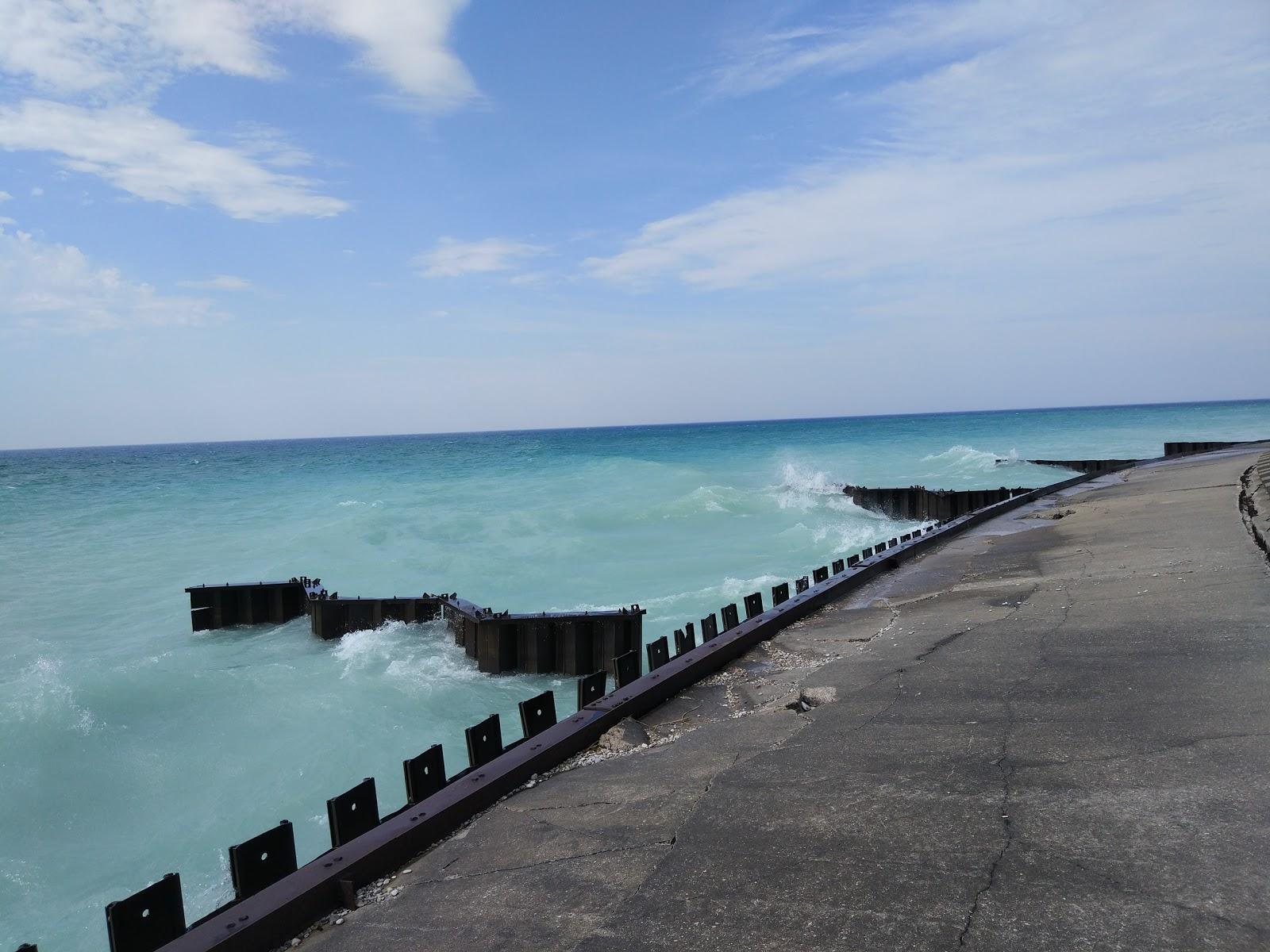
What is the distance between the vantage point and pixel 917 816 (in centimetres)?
346

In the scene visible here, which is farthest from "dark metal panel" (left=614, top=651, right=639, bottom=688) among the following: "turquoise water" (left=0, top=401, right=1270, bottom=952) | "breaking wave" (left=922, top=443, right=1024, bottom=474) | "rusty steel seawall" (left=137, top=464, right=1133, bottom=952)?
"breaking wave" (left=922, top=443, right=1024, bottom=474)

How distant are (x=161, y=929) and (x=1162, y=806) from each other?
3.78m

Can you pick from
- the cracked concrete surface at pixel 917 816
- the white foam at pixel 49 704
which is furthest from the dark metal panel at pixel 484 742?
the white foam at pixel 49 704

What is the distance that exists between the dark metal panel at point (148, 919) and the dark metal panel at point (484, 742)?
1566 mm

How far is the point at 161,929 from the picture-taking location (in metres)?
2.84

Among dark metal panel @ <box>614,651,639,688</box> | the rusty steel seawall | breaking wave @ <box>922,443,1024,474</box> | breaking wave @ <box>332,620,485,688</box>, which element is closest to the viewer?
the rusty steel seawall

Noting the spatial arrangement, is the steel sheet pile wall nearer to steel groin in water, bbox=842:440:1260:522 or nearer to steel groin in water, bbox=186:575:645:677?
steel groin in water, bbox=186:575:645:677

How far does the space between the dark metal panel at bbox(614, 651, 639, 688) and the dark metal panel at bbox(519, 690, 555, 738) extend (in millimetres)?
741

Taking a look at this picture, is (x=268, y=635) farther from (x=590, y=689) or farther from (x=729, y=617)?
(x=590, y=689)

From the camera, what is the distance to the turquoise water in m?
8.47

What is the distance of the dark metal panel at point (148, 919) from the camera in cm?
269

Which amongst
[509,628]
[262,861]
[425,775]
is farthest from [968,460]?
[262,861]

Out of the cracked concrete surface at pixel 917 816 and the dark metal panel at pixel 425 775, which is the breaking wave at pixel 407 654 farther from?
the dark metal panel at pixel 425 775

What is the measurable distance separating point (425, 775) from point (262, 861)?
913mm
